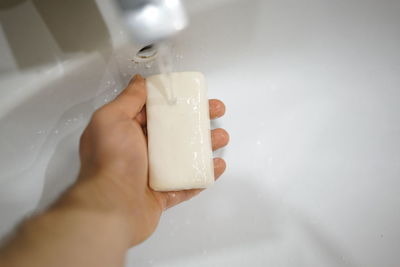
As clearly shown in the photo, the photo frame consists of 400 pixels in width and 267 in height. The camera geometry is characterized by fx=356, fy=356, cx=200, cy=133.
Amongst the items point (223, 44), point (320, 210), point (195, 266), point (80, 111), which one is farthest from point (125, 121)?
point (320, 210)

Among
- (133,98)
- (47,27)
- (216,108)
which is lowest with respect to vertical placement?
(216,108)

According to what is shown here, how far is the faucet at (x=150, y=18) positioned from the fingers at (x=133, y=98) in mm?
180

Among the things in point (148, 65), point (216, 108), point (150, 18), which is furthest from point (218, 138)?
point (150, 18)

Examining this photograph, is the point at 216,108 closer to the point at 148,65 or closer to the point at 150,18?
the point at 148,65

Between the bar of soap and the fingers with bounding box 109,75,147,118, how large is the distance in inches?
0.8

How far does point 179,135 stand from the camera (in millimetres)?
583

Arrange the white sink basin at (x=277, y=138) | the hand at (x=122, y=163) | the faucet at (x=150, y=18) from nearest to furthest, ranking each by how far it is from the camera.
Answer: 1. the faucet at (x=150, y=18)
2. the hand at (x=122, y=163)
3. the white sink basin at (x=277, y=138)

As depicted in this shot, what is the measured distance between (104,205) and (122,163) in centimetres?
8

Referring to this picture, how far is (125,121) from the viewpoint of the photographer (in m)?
0.59

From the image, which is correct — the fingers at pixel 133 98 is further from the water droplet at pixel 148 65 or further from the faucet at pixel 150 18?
the faucet at pixel 150 18

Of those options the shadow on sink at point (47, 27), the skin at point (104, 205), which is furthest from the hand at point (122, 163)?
the shadow on sink at point (47, 27)

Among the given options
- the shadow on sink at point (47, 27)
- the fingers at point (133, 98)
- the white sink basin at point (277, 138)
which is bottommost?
the white sink basin at point (277, 138)

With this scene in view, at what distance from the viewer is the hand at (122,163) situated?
20.7 inches

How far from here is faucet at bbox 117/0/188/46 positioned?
0.39 meters
